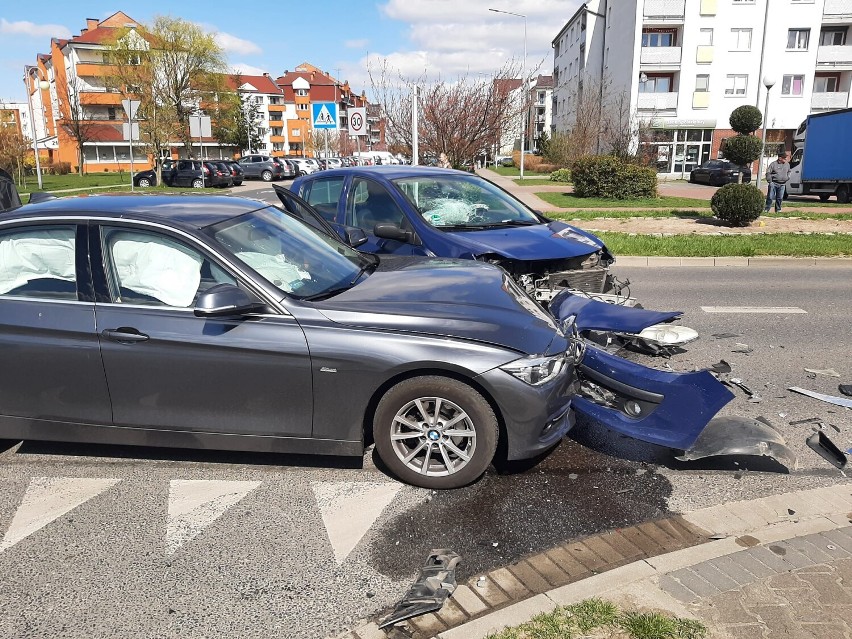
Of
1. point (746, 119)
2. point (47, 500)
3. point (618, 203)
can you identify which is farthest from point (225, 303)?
point (746, 119)

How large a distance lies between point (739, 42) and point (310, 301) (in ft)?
170

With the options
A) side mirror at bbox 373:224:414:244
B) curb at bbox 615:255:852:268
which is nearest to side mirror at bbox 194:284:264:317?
side mirror at bbox 373:224:414:244

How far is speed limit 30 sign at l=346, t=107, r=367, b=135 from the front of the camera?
1856 cm

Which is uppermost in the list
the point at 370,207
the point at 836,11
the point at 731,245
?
the point at 836,11

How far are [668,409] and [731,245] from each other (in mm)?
10269

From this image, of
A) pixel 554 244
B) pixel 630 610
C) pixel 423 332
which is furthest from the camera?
pixel 554 244

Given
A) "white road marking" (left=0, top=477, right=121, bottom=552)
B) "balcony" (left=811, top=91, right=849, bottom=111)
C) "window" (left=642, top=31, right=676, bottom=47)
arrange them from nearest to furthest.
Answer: "white road marking" (left=0, top=477, right=121, bottom=552), "balcony" (left=811, top=91, right=849, bottom=111), "window" (left=642, top=31, right=676, bottom=47)

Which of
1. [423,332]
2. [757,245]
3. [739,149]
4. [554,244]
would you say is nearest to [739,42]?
[739,149]

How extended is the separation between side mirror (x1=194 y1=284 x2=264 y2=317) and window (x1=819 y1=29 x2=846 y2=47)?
55.2m

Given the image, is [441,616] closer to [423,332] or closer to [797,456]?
[423,332]

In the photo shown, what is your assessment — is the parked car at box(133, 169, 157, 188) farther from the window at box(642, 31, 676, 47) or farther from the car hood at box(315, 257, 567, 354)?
the car hood at box(315, 257, 567, 354)

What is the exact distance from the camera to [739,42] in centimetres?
4694

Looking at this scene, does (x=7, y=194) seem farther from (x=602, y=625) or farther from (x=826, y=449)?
(x=826, y=449)

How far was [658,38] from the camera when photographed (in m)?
48.2
